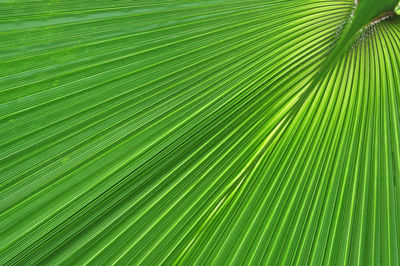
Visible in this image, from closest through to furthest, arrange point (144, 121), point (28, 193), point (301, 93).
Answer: point (28, 193) → point (144, 121) → point (301, 93)

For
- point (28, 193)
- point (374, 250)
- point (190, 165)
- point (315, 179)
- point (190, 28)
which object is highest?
point (190, 28)

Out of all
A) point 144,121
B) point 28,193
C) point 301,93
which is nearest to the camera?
point 28,193

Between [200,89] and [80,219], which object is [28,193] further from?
[200,89]

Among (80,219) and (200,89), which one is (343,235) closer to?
(200,89)

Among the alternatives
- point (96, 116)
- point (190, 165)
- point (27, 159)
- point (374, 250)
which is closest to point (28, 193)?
point (27, 159)

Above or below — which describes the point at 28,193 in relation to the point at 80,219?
above

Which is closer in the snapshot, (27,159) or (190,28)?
(27,159)
